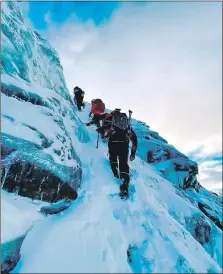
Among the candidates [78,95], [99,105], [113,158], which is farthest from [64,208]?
[78,95]

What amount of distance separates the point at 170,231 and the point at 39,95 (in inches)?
208

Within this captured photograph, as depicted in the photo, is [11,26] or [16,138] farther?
[11,26]

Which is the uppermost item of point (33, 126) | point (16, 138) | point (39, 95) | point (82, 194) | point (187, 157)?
point (187, 157)

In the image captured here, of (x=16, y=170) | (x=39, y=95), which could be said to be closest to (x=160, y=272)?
(x=16, y=170)

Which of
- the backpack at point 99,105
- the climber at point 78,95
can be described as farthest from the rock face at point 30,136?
the climber at point 78,95

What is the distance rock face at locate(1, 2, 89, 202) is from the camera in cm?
637

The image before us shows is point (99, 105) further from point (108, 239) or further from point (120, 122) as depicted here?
point (108, 239)

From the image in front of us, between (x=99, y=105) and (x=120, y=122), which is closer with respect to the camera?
(x=120, y=122)

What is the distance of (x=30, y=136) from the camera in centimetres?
700

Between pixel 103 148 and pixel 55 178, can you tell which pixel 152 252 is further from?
pixel 103 148

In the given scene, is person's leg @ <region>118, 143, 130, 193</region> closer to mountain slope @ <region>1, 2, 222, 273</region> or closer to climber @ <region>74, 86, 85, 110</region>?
mountain slope @ <region>1, 2, 222, 273</region>

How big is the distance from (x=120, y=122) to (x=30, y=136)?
3.29 meters

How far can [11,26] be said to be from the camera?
33.9ft

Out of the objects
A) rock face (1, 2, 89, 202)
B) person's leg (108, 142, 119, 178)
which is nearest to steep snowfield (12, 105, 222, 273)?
person's leg (108, 142, 119, 178)
